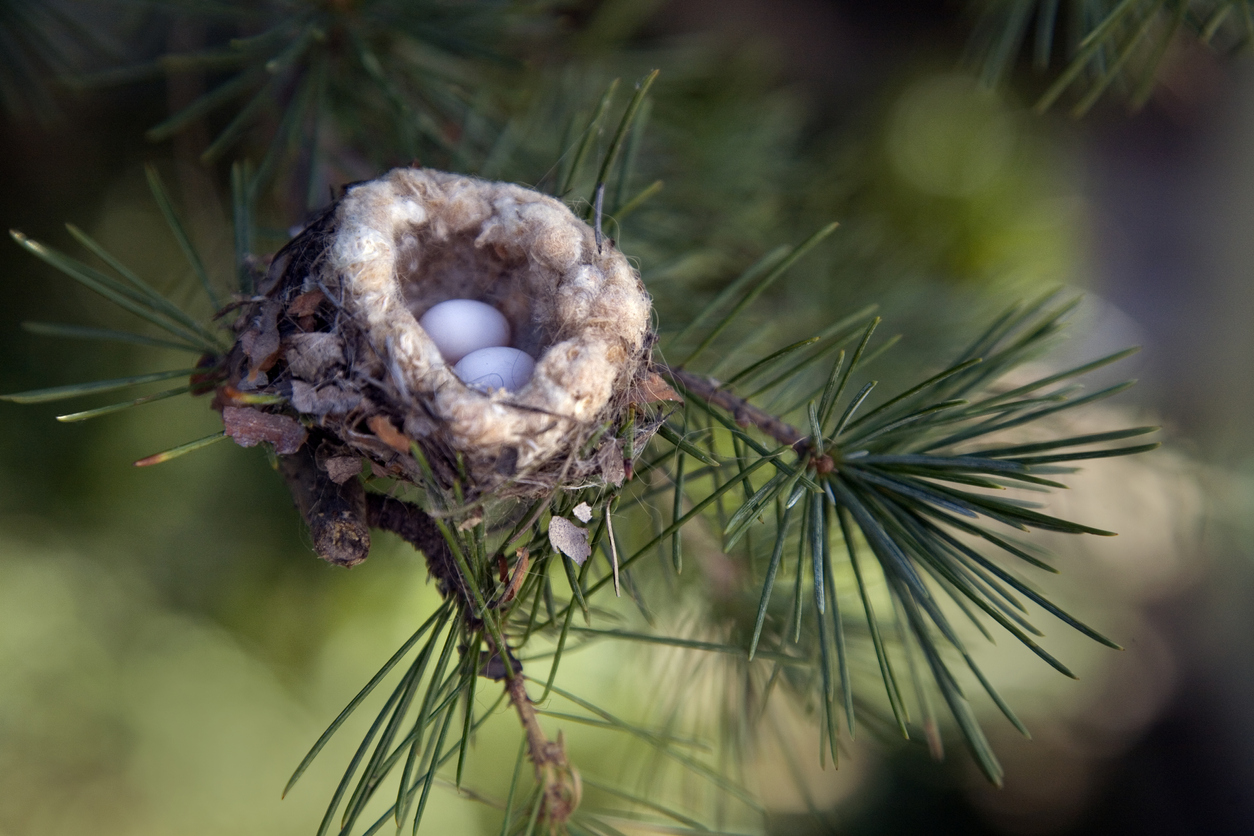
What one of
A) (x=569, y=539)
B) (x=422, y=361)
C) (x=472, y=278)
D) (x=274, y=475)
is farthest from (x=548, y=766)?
(x=274, y=475)

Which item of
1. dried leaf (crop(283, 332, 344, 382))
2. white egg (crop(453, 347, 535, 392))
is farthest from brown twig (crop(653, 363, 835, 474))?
dried leaf (crop(283, 332, 344, 382))

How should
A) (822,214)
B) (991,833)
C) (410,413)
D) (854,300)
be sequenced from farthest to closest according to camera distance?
(991,833) → (822,214) → (854,300) → (410,413)

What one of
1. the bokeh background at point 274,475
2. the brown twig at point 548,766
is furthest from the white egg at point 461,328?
the brown twig at point 548,766

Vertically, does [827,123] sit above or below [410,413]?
above

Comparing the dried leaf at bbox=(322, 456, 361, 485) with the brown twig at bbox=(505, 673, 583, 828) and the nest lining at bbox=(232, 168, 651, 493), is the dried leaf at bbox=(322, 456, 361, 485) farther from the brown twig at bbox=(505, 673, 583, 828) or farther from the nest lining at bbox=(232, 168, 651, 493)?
the brown twig at bbox=(505, 673, 583, 828)

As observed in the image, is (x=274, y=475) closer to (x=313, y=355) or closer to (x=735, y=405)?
(x=313, y=355)

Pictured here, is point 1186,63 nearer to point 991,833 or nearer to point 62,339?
point 991,833

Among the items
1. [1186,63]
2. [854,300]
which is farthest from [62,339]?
[1186,63]
